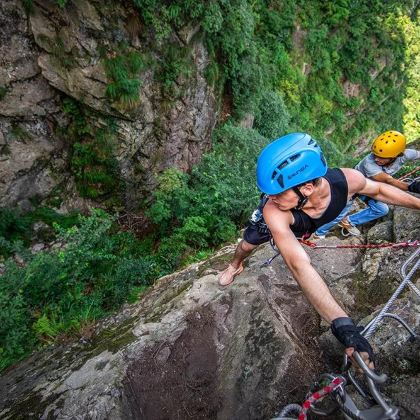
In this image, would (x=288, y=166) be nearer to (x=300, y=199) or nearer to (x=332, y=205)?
(x=300, y=199)

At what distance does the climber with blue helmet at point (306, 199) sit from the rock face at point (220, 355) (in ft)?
2.60

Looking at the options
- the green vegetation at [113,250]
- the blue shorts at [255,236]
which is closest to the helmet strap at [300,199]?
the blue shorts at [255,236]

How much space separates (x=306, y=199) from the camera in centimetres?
274

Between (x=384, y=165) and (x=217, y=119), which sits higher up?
(x=217, y=119)

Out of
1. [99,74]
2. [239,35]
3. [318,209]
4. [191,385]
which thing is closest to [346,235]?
[318,209]

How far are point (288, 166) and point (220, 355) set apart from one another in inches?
75.9

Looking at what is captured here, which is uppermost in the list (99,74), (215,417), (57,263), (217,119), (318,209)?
(99,74)

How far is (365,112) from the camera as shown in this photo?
23.0 m

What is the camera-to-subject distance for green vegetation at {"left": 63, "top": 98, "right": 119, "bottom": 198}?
802cm

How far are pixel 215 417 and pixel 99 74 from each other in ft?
23.2

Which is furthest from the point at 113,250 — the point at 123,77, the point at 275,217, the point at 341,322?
the point at 341,322

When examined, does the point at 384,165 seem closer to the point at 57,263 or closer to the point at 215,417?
the point at 215,417

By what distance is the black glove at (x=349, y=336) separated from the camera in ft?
6.24

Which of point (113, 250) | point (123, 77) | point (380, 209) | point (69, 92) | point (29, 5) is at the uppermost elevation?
point (29, 5)
